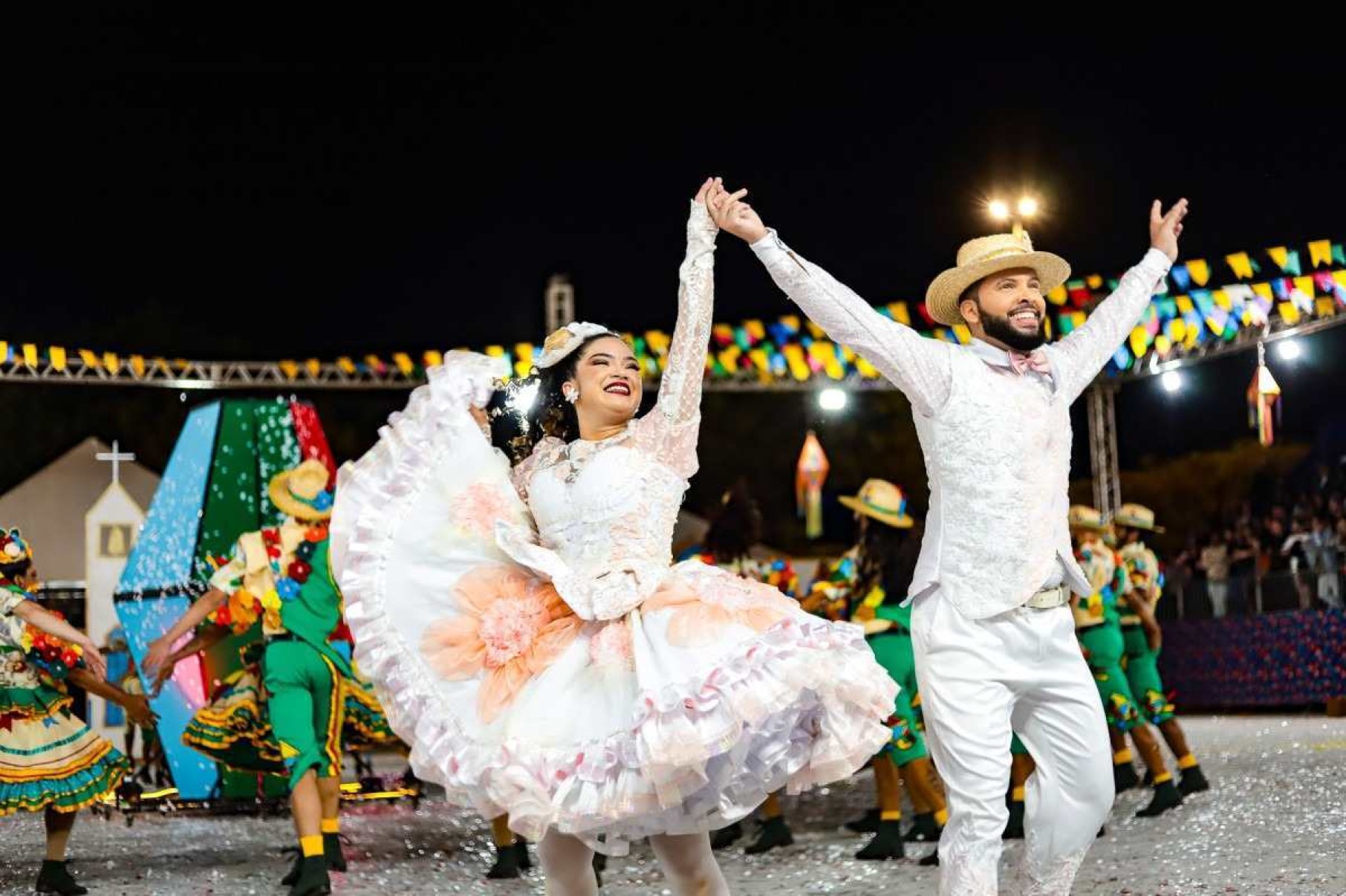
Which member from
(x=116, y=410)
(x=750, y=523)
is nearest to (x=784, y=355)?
(x=750, y=523)

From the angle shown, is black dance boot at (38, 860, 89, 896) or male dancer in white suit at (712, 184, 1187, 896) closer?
male dancer in white suit at (712, 184, 1187, 896)

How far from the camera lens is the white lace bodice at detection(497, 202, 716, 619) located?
4.48m

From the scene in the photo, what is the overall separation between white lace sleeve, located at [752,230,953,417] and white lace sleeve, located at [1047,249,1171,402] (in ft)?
1.32

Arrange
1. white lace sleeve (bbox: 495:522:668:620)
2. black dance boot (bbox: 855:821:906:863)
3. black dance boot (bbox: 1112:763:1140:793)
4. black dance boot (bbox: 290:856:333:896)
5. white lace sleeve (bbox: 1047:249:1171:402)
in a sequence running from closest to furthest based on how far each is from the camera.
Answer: white lace sleeve (bbox: 495:522:668:620) < white lace sleeve (bbox: 1047:249:1171:402) < black dance boot (bbox: 290:856:333:896) < black dance boot (bbox: 855:821:906:863) < black dance boot (bbox: 1112:763:1140:793)

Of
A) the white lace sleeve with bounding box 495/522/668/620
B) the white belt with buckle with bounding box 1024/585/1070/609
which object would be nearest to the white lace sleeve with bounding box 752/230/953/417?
the white belt with buckle with bounding box 1024/585/1070/609

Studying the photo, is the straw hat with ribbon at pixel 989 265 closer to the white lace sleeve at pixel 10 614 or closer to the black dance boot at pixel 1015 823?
the black dance boot at pixel 1015 823

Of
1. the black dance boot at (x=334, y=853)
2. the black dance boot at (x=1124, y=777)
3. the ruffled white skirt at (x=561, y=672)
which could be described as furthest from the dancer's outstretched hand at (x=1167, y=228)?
the black dance boot at (x=1124, y=777)

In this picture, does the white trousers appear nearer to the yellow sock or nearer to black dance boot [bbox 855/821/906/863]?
black dance boot [bbox 855/821/906/863]

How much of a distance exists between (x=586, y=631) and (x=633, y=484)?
0.45 metres

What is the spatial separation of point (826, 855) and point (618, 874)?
3.44ft

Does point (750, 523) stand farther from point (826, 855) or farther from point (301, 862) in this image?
point (301, 862)

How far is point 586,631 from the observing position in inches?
170

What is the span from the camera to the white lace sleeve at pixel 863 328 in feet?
15.5

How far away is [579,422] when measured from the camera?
485cm
